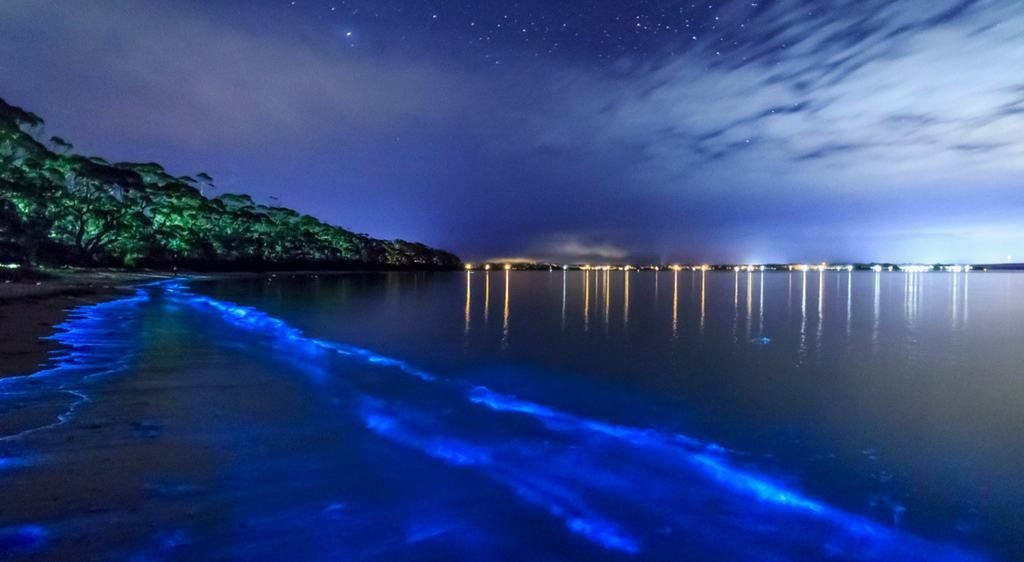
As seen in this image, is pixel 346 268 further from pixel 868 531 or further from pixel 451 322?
pixel 868 531

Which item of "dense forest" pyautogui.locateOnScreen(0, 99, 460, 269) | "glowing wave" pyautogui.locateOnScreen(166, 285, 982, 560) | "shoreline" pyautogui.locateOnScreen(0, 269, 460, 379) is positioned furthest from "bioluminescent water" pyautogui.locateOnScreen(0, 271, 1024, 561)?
"dense forest" pyautogui.locateOnScreen(0, 99, 460, 269)

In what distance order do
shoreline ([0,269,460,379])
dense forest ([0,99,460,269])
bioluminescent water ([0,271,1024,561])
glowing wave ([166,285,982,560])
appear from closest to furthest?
bioluminescent water ([0,271,1024,561]) → glowing wave ([166,285,982,560]) → shoreline ([0,269,460,379]) → dense forest ([0,99,460,269])

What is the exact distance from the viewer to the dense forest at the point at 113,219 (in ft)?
114

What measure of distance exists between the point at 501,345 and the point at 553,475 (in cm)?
Result: 1133

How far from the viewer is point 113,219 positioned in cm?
4725

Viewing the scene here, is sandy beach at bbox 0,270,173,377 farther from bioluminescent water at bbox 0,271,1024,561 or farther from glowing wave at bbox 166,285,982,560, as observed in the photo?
glowing wave at bbox 166,285,982,560

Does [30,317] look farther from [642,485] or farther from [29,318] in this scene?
[642,485]

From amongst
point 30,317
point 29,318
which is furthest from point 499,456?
point 30,317

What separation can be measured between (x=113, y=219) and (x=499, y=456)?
5310 centimetres

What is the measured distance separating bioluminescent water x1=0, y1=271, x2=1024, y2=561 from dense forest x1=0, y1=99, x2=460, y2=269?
28293 millimetres

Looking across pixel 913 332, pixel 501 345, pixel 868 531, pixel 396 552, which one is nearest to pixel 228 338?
pixel 501 345

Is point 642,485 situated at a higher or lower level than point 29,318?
lower

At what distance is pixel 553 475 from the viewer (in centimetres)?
623

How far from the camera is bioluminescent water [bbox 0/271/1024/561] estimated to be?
15.3 ft
